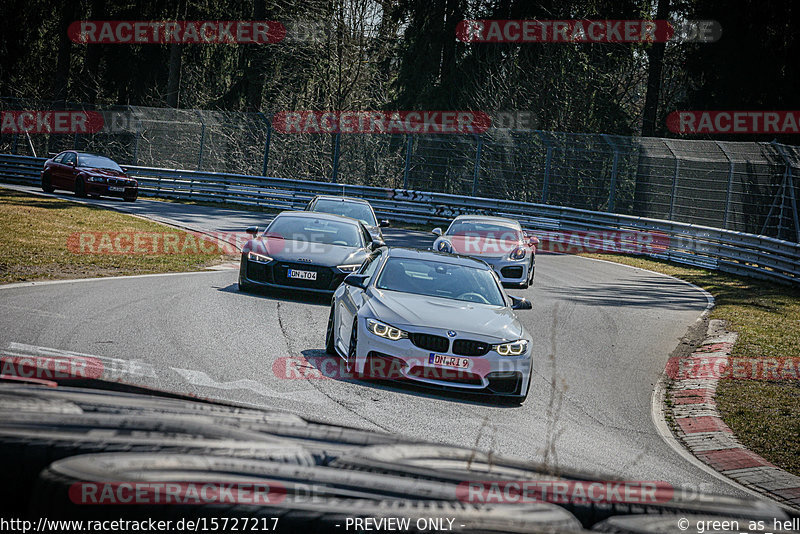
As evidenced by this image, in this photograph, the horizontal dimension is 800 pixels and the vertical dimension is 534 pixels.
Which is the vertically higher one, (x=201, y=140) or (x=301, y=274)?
(x=201, y=140)

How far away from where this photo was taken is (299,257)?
14.2m

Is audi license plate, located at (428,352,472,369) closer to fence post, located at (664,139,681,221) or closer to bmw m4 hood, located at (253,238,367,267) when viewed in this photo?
bmw m4 hood, located at (253,238,367,267)

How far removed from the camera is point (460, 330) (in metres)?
9.11

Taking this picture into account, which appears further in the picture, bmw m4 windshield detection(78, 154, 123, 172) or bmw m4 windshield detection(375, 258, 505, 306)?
bmw m4 windshield detection(78, 154, 123, 172)

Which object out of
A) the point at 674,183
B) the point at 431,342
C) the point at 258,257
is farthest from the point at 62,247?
the point at 674,183

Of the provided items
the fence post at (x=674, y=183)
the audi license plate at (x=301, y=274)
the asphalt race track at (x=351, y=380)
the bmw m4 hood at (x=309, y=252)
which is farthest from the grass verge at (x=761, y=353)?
the audi license plate at (x=301, y=274)

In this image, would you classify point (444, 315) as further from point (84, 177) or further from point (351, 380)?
point (84, 177)

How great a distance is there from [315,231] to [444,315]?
6.11m

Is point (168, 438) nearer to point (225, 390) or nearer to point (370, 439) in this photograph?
point (370, 439)

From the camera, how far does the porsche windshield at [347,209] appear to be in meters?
20.2

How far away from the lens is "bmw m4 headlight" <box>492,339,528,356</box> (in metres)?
9.07

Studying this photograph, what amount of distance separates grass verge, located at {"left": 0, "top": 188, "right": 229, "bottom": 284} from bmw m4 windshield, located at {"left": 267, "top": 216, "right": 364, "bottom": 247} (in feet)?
10.4

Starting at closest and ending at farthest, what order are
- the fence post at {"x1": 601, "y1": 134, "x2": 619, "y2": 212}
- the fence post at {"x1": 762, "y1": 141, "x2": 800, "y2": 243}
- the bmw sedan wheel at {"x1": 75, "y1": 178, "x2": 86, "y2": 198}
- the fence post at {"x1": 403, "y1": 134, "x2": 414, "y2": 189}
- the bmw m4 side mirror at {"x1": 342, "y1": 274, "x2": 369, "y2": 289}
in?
the bmw m4 side mirror at {"x1": 342, "y1": 274, "x2": 369, "y2": 289}
the fence post at {"x1": 762, "y1": 141, "x2": 800, "y2": 243}
the bmw sedan wheel at {"x1": 75, "y1": 178, "x2": 86, "y2": 198}
the fence post at {"x1": 601, "y1": 134, "x2": 619, "y2": 212}
the fence post at {"x1": 403, "y1": 134, "x2": 414, "y2": 189}

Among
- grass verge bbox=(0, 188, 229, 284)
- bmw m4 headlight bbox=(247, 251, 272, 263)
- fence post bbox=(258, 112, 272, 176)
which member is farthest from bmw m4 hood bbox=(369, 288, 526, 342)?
fence post bbox=(258, 112, 272, 176)
